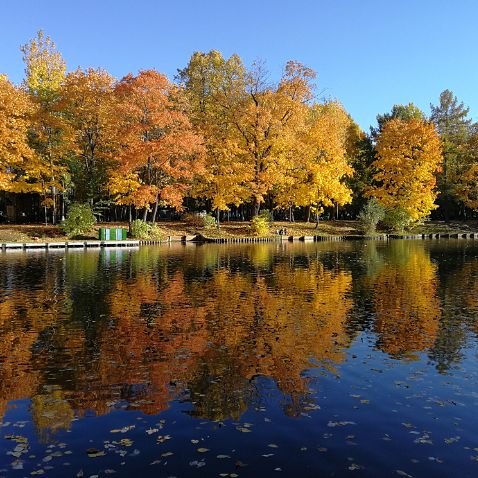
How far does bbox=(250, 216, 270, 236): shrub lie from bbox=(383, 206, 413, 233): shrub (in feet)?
59.6

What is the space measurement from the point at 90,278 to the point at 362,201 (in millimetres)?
59722

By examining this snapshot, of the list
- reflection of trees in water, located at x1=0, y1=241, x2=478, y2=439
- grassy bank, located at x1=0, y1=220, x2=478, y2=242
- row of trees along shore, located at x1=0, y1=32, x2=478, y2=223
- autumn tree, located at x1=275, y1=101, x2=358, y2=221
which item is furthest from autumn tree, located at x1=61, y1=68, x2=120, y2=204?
reflection of trees in water, located at x1=0, y1=241, x2=478, y2=439

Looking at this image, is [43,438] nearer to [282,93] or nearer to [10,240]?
[10,240]

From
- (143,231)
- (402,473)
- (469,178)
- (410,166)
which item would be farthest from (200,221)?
(402,473)

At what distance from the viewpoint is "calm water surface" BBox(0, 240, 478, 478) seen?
736 centimetres

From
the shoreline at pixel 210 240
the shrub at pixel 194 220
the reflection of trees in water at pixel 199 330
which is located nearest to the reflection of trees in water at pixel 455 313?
the reflection of trees in water at pixel 199 330

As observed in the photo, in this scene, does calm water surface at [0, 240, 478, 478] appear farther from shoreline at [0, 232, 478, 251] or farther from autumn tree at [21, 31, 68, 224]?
autumn tree at [21, 31, 68, 224]

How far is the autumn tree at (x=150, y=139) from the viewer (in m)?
50.3

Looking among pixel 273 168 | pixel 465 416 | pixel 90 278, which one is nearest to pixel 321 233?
pixel 273 168

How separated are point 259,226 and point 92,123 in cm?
2209

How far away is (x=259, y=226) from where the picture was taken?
57281mm

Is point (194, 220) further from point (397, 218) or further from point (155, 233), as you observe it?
point (397, 218)

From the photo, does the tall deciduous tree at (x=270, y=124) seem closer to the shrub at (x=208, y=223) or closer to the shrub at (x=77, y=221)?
the shrub at (x=208, y=223)

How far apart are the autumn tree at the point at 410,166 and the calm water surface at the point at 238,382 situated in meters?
45.5
